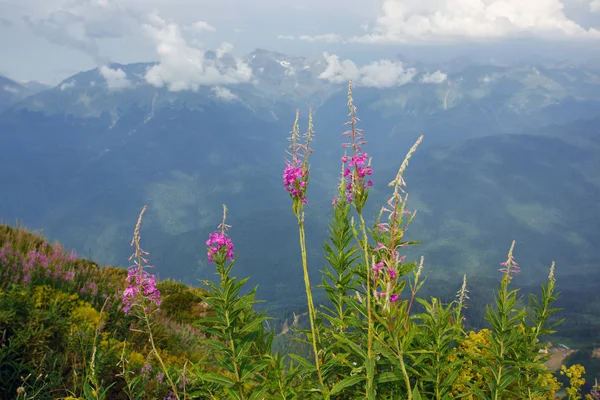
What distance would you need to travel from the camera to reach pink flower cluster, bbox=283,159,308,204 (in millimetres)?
3719

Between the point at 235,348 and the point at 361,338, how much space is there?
3.87ft

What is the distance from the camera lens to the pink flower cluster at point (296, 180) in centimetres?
372

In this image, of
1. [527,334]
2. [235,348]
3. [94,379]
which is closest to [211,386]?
[235,348]

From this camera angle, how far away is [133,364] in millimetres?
6199

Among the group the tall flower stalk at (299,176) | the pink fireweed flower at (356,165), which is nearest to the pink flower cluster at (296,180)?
the tall flower stalk at (299,176)

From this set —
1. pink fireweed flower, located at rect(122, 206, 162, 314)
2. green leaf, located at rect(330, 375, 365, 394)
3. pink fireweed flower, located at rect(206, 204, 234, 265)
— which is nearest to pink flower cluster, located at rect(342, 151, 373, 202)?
pink fireweed flower, located at rect(206, 204, 234, 265)

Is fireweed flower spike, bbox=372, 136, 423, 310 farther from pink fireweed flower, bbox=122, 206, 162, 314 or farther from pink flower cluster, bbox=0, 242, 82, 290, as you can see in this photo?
pink flower cluster, bbox=0, 242, 82, 290

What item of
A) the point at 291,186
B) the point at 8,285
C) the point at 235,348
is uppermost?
the point at 291,186

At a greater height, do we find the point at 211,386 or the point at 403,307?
the point at 403,307

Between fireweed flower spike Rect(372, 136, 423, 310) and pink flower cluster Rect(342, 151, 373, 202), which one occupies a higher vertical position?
pink flower cluster Rect(342, 151, 373, 202)

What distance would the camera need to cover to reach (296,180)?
12.2 ft

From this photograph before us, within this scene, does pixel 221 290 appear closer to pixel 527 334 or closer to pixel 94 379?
pixel 94 379

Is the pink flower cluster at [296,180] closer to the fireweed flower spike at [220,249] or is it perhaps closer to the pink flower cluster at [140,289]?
the fireweed flower spike at [220,249]

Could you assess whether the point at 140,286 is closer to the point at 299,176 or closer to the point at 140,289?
the point at 140,289
